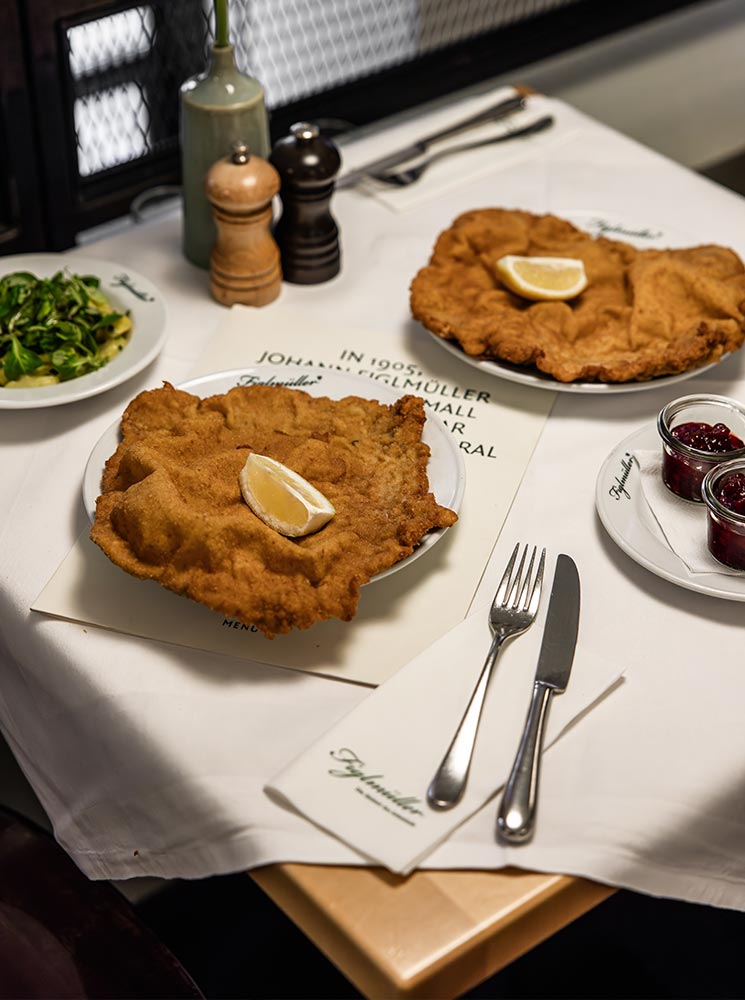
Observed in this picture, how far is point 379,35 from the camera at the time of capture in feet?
7.49

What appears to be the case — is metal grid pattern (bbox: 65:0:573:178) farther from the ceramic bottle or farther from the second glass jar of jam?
the second glass jar of jam

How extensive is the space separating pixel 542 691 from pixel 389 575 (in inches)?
7.7

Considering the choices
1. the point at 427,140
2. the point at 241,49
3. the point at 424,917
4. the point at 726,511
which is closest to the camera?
the point at 424,917

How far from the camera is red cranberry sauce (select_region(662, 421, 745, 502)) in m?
1.21

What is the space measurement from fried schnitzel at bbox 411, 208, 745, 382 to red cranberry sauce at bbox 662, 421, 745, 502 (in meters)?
0.13

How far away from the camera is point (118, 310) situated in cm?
150

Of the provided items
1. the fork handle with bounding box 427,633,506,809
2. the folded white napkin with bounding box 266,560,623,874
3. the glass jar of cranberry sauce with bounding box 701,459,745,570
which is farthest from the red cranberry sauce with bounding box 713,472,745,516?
the fork handle with bounding box 427,633,506,809

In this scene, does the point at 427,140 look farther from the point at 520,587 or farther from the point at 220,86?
the point at 520,587

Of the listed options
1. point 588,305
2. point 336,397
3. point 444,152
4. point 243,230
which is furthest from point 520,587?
point 444,152

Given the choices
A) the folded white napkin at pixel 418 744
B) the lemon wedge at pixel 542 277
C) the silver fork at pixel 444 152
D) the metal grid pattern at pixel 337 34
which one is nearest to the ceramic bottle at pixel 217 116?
the silver fork at pixel 444 152

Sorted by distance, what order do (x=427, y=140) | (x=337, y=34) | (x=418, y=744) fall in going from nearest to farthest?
(x=418, y=744) → (x=427, y=140) → (x=337, y=34)

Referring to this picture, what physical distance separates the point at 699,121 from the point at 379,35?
1.43 m

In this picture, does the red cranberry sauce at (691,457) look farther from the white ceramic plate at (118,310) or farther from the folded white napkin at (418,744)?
the white ceramic plate at (118,310)

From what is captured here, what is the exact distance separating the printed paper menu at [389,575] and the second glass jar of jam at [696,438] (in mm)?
170
